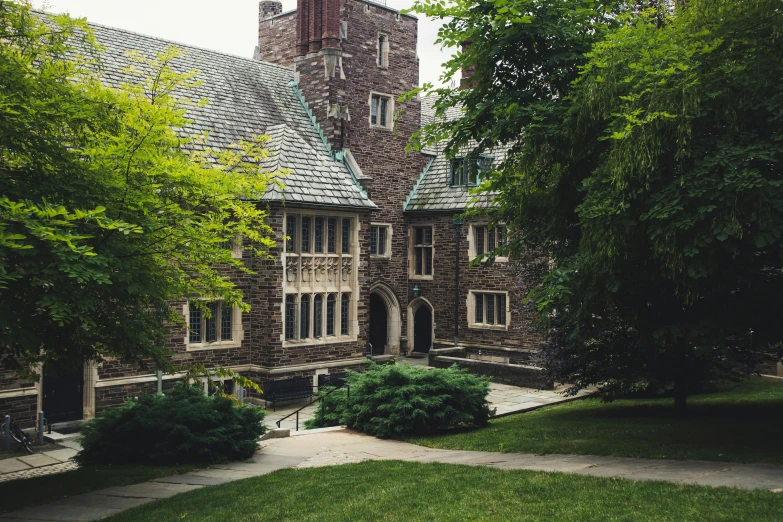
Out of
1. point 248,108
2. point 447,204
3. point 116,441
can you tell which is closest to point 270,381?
point 116,441

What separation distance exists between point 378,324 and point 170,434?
19009 millimetres

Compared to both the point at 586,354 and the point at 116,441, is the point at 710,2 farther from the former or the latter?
the point at 116,441

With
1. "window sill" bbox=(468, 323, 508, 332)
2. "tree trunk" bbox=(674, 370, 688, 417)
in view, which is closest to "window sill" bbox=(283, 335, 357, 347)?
"window sill" bbox=(468, 323, 508, 332)

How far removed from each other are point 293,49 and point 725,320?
2377 cm

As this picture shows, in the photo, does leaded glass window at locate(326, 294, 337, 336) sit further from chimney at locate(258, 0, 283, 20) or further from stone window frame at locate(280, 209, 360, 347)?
chimney at locate(258, 0, 283, 20)

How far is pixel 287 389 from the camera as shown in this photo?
69.2ft

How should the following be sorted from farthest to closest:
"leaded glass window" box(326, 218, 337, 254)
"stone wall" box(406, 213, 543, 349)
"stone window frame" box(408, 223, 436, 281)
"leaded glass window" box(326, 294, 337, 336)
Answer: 1. "stone window frame" box(408, 223, 436, 281)
2. "stone wall" box(406, 213, 543, 349)
3. "leaded glass window" box(326, 294, 337, 336)
4. "leaded glass window" box(326, 218, 337, 254)

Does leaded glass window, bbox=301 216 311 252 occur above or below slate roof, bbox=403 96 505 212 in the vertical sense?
below

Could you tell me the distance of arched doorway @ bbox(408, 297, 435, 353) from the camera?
102 ft

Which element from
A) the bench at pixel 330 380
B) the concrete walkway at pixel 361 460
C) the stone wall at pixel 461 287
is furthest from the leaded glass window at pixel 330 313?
the concrete walkway at pixel 361 460

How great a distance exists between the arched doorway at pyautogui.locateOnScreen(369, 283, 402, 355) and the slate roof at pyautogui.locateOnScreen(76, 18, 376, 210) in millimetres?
6446

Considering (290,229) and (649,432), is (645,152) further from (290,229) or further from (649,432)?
(290,229)

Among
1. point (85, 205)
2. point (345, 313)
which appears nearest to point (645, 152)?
point (85, 205)

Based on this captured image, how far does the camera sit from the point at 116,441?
12617 millimetres
